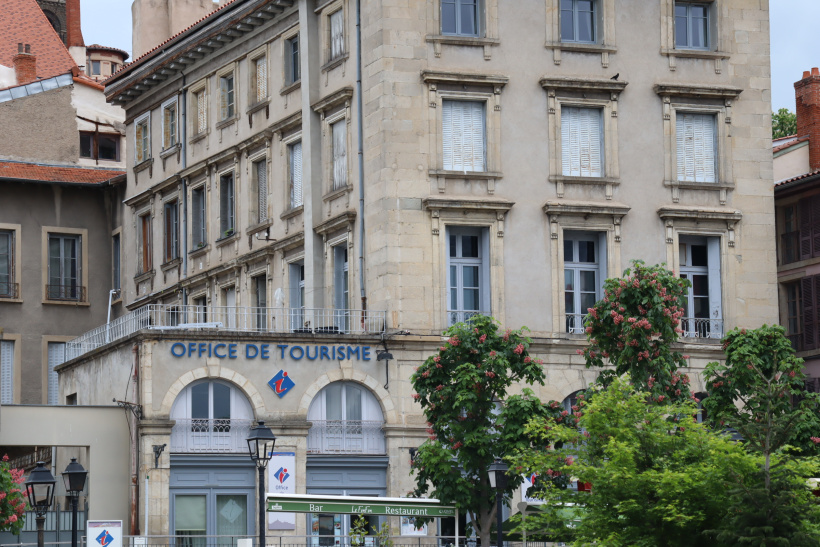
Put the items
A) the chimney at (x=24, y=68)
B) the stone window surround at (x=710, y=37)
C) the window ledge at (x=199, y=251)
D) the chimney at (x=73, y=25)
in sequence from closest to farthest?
the stone window surround at (x=710, y=37) → the window ledge at (x=199, y=251) → the chimney at (x=24, y=68) → the chimney at (x=73, y=25)

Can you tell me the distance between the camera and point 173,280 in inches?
2418

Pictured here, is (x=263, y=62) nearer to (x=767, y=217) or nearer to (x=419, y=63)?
(x=419, y=63)

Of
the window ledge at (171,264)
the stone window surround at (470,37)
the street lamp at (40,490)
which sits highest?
the stone window surround at (470,37)

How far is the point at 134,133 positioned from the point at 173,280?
6.34 meters

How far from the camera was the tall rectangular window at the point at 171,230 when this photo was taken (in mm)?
61781

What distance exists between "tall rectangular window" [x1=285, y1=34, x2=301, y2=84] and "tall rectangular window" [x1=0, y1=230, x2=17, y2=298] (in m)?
13.9

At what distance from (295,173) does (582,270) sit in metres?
8.73

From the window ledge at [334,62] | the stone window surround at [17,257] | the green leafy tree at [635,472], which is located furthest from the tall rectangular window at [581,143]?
the stone window surround at [17,257]

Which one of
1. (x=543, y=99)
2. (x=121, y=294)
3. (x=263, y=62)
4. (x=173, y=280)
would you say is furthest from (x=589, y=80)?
(x=121, y=294)

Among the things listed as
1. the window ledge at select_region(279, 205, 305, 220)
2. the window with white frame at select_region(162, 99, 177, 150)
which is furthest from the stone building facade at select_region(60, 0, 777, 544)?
the window with white frame at select_region(162, 99, 177, 150)

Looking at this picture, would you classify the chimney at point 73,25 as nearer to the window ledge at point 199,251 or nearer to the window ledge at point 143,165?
the window ledge at point 143,165

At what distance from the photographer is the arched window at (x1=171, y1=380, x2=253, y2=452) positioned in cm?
4794

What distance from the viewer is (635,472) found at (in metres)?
38.0

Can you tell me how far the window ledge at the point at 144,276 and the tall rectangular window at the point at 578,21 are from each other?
676 inches
